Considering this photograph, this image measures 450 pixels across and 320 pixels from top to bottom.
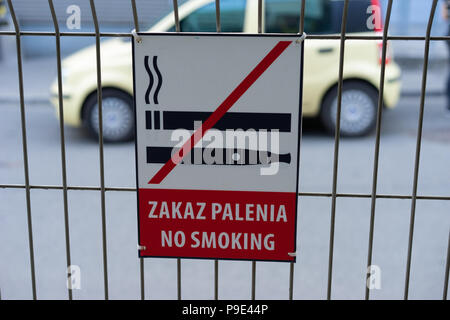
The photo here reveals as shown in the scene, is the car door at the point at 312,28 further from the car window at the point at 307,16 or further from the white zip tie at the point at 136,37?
the white zip tie at the point at 136,37

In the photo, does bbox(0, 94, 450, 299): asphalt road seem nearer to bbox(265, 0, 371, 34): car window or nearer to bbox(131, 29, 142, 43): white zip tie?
bbox(265, 0, 371, 34): car window

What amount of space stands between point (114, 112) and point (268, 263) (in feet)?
11.7

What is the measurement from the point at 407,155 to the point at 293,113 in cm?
575

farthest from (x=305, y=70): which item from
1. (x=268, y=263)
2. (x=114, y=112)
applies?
(x=268, y=263)

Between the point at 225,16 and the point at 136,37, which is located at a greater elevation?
the point at 225,16

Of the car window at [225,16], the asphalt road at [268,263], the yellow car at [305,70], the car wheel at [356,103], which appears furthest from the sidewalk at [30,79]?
the car wheel at [356,103]

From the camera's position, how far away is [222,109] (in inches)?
85.7

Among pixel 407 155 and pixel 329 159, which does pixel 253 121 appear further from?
pixel 407 155

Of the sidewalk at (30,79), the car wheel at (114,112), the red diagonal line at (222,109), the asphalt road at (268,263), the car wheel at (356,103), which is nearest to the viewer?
the red diagonal line at (222,109)

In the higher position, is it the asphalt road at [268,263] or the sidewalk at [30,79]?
the sidewalk at [30,79]

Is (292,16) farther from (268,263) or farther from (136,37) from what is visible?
(136,37)

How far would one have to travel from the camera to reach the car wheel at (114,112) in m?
7.32

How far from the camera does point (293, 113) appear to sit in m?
2.15

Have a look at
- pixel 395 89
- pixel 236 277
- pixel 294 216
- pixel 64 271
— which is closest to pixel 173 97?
pixel 294 216
